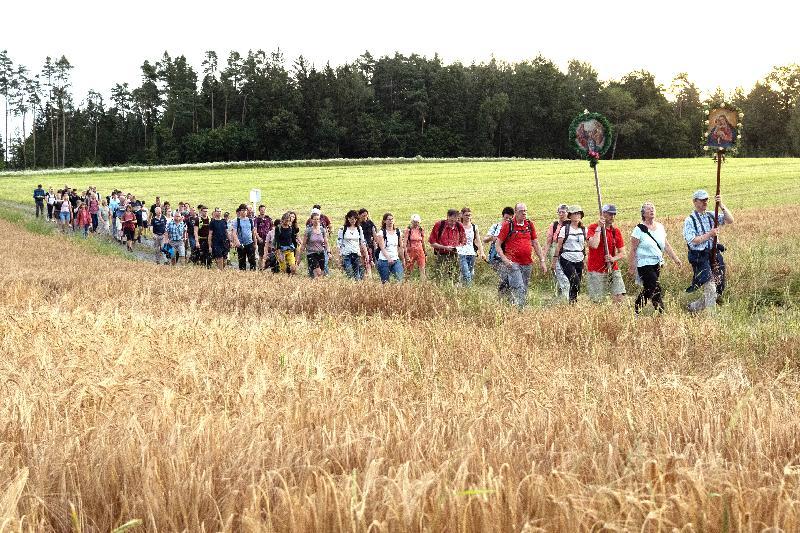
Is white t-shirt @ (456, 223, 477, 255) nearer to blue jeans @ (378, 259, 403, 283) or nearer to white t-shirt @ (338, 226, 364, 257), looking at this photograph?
blue jeans @ (378, 259, 403, 283)

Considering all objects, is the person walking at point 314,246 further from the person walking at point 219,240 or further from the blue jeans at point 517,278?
the person walking at point 219,240

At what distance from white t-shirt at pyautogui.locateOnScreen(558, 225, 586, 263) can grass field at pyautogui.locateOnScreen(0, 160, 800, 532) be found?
16.8 feet

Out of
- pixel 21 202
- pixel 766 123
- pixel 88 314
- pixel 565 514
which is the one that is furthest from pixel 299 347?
pixel 766 123

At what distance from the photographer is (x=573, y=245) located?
14328 mm

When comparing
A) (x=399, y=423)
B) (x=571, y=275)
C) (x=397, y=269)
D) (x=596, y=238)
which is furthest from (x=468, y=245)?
(x=399, y=423)

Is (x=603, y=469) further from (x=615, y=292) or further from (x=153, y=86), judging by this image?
(x=153, y=86)

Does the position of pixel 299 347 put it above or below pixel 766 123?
below

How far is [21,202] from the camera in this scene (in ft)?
198

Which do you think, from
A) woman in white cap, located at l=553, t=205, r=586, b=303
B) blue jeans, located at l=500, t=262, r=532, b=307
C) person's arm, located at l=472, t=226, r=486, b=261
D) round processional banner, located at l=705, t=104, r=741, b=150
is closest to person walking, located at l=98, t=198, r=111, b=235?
person's arm, located at l=472, t=226, r=486, b=261

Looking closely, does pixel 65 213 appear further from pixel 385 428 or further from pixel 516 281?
pixel 385 428

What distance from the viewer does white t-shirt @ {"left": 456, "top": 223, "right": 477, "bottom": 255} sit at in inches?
700

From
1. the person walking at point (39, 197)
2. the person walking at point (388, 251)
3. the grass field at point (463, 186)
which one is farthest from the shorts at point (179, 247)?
A: the person walking at point (39, 197)

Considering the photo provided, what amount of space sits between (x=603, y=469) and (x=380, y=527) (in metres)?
1.06

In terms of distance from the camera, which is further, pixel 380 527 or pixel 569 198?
pixel 569 198
